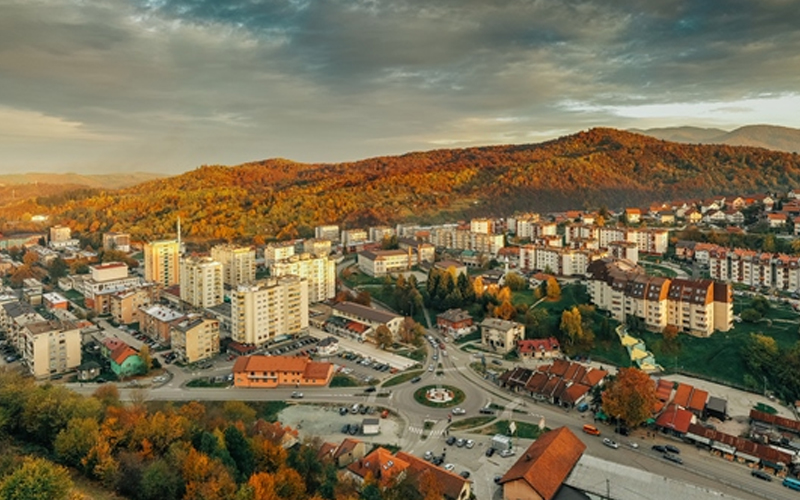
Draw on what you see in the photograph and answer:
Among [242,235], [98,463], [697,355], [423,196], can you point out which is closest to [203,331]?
[98,463]

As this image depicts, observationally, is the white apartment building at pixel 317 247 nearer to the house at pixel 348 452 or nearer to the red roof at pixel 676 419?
the house at pixel 348 452

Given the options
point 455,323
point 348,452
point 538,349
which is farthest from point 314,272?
point 348,452

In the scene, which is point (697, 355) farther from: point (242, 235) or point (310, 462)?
point (242, 235)

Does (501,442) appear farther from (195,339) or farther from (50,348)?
(50,348)

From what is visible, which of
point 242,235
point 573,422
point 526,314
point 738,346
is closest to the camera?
point 573,422

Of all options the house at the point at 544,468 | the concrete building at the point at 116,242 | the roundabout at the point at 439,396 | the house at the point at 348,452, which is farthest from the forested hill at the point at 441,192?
the house at the point at 544,468
